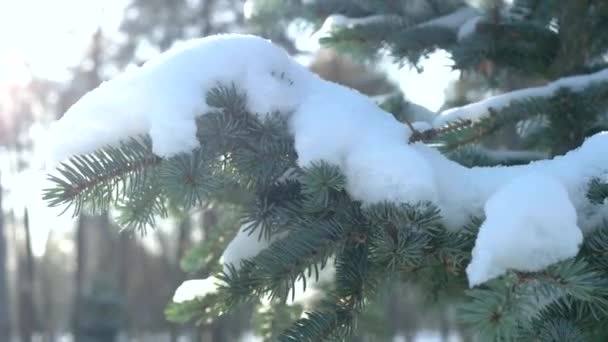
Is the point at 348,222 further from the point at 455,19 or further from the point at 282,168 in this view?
the point at 455,19

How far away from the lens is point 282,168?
1.43m

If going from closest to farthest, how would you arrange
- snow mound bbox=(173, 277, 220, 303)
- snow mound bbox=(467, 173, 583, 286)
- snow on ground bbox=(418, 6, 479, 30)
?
1. snow mound bbox=(467, 173, 583, 286)
2. snow mound bbox=(173, 277, 220, 303)
3. snow on ground bbox=(418, 6, 479, 30)

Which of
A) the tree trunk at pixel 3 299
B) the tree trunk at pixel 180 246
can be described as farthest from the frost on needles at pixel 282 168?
the tree trunk at pixel 3 299

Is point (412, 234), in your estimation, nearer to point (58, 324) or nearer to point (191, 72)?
point (191, 72)

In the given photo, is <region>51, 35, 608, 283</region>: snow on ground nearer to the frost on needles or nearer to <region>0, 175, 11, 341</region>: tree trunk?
the frost on needles

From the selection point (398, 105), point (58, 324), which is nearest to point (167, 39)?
point (398, 105)

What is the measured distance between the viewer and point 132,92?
1.33m

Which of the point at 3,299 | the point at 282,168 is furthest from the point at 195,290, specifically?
the point at 3,299

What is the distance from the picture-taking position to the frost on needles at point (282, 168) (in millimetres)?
1279

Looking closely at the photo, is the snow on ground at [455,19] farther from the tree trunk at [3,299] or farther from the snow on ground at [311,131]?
the tree trunk at [3,299]

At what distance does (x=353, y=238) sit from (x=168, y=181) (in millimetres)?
371

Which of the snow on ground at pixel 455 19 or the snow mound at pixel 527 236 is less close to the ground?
the snow on ground at pixel 455 19

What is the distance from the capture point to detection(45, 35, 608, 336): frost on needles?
1.28 metres

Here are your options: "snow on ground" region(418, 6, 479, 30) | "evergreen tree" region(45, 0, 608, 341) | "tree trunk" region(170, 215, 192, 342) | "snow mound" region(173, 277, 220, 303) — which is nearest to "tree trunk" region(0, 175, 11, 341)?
"tree trunk" region(170, 215, 192, 342)
